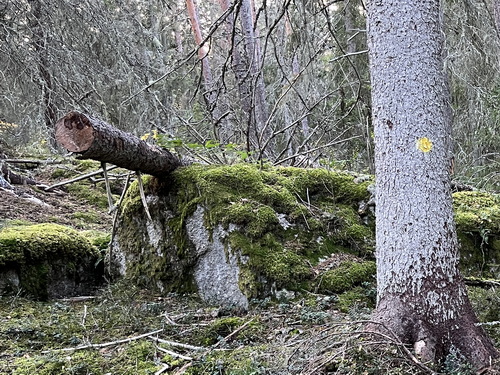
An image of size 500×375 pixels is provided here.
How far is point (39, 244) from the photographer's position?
3.92 m

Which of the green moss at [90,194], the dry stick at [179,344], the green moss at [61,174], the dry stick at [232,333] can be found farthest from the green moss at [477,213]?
the green moss at [61,174]

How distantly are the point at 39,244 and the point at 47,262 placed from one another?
176mm

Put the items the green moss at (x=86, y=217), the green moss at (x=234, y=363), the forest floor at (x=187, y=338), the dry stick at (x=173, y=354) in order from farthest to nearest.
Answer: the green moss at (x=86, y=217) < the dry stick at (x=173, y=354) < the green moss at (x=234, y=363) < the forest floor at (x=187, y=338)

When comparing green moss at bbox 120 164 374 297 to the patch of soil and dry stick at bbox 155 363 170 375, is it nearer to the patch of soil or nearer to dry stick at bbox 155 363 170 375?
dry stick at bbox 155 363 170 375

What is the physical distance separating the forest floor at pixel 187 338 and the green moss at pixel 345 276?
171mm

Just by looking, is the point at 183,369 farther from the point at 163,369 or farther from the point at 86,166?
the point at 86,166

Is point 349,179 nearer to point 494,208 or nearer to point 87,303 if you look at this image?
point 494,208

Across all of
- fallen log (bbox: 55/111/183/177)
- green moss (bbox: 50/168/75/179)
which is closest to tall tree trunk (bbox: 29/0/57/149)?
green moss (bbox: 50/168/75/179)

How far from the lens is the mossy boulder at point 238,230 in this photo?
3.52 m

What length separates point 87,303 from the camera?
12.5ft

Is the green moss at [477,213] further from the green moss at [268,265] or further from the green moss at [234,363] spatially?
the green moss at [234,363]

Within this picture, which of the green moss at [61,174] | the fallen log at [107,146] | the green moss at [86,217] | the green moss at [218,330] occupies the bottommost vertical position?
the green moss at [218,330]

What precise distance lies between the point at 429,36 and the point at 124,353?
245 cm

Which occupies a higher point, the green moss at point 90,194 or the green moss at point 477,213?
the green moss at point 90,194
